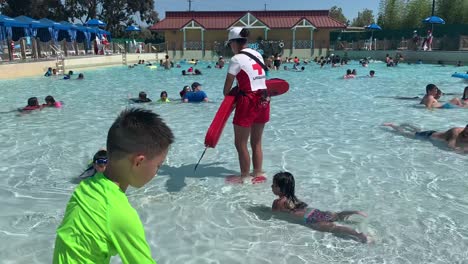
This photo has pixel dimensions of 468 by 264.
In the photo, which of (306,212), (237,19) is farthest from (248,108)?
(237,19)

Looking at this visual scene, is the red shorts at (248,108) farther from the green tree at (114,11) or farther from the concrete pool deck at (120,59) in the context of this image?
the green tree at (114,11)

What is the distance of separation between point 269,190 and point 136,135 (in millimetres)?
3806

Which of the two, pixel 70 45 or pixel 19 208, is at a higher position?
pixel 70 45

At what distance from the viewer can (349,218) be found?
14.6 feet

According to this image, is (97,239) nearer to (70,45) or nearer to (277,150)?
(277,150)

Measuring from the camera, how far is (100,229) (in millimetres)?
1542

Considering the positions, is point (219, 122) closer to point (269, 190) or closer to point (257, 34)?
point (269, 190)

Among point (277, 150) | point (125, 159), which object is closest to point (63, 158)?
point (277, 150)

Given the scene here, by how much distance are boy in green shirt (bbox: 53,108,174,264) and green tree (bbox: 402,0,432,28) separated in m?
47.8

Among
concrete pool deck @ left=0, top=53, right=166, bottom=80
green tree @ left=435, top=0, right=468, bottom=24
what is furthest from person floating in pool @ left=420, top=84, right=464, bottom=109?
green tree @ left=435, top=0, right=468, bottom=24

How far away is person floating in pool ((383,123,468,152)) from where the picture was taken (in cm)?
703

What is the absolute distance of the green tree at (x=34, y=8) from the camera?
48.2m

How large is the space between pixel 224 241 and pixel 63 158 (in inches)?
158

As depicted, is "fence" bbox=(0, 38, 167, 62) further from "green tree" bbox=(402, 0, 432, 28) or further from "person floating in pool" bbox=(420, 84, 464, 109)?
"green tree" bbox=(402, 0, 432, 28)
